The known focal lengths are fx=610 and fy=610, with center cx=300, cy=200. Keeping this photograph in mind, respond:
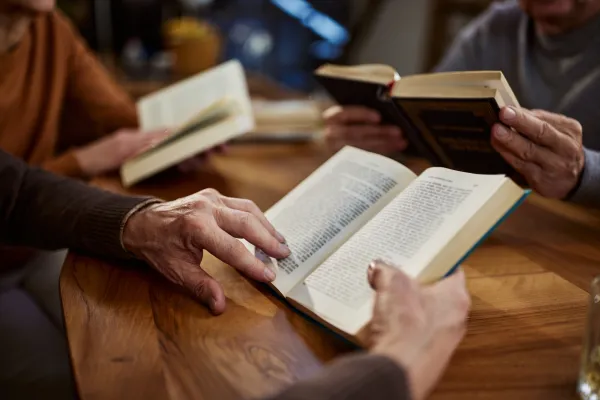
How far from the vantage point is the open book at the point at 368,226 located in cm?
68

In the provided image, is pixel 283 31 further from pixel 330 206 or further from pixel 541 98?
pixel 330 206

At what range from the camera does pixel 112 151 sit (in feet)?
4.59

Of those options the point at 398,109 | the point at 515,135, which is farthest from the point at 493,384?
the point at 398,109

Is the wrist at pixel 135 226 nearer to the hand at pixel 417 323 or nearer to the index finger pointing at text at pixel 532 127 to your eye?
the hand at pixel 417 323

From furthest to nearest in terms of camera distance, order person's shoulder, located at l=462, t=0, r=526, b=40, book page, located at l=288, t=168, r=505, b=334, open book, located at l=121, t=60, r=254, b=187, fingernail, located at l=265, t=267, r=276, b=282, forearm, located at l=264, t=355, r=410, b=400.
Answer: person's shoulder, located at l=462, t=0, r=526, b=40, open book, located at l=121, t=60, r=254, b=187, fingernail, located at l=265, t=267, r=276, b=282, book page, located at l=288, t=168, r=505, b=334, forearm, located at l=264, t=355, r=410, b=400

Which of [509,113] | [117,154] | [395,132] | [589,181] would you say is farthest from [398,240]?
[117,154]

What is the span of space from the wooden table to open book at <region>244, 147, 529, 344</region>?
0.14ft

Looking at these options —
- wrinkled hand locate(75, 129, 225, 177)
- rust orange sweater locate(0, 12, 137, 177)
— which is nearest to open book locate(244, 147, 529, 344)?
wrinkled hand locate(75, 129, 225, 177)

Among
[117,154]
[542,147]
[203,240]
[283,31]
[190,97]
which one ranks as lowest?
[283,31]

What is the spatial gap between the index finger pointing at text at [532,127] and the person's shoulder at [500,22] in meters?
0.74

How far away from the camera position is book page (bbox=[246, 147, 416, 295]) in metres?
0.81

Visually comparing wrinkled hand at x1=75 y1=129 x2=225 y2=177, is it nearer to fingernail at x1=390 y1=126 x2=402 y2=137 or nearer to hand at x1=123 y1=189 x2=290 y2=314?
fingernail at x1=390 y1=126 x2=402 y2=137

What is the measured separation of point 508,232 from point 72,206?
28.3 inches

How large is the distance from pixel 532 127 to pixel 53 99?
3.81ft
